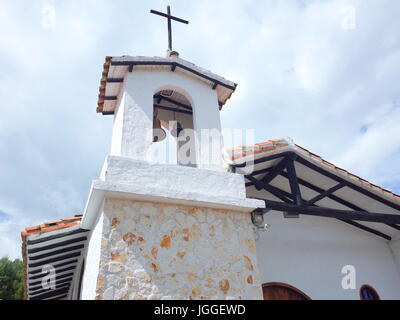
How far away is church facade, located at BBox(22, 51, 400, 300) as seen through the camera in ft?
13.1

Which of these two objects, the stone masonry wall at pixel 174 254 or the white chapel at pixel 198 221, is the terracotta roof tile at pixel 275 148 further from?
the stone masonry wall at pixel 174 254

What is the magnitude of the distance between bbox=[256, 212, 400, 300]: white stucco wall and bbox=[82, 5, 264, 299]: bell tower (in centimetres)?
209

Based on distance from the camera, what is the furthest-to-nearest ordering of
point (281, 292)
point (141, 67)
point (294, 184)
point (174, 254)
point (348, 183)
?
1. point (348, 183)
2. point (281, 292)
3. point (294, 184)
4. point (141, 67)
5. point (174, 254)

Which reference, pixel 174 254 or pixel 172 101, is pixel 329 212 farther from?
pixel 172 101

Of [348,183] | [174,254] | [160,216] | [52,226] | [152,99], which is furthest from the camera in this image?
[348,183]

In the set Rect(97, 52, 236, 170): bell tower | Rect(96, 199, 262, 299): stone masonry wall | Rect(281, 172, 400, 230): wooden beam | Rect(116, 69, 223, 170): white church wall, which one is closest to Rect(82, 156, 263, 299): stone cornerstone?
Rect(96, 199, 262, 299): stone masonry wall

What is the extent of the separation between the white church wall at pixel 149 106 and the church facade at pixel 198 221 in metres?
0.02

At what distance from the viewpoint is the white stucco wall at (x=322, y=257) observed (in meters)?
6.36

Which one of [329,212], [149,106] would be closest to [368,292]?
[329,212]

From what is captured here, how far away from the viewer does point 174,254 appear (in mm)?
4082

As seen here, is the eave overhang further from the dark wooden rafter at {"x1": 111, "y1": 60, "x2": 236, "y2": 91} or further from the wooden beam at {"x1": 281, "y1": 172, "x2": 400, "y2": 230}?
the dark wooden rafter at {"x1": 111, "y1": 60, "x2": 236, "y2": 91}

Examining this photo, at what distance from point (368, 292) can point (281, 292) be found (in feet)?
7.40

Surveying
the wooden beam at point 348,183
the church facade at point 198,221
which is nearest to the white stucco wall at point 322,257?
the church facade at point 198,221
